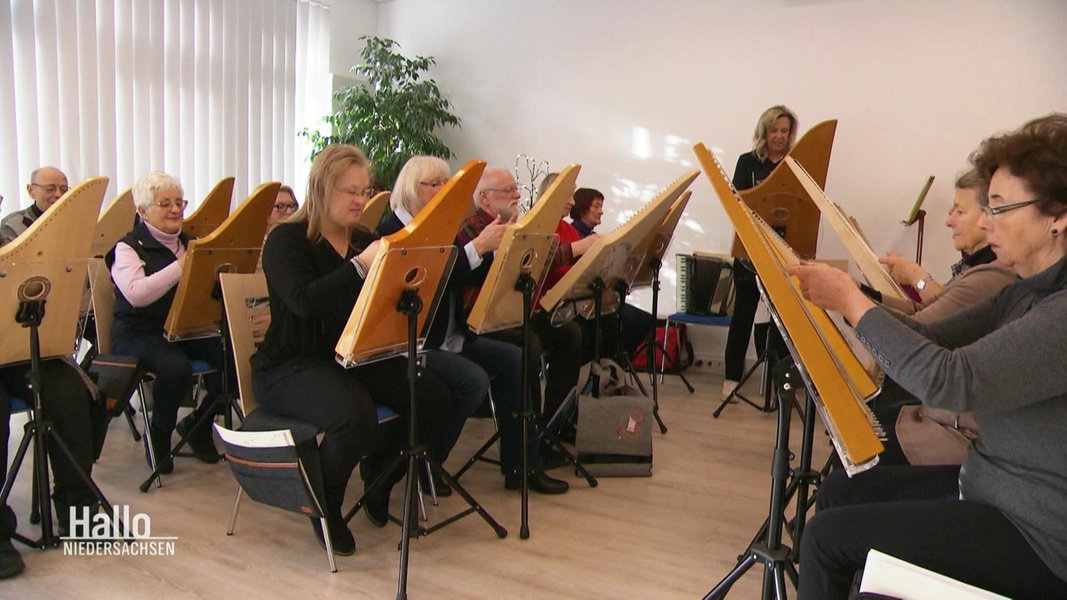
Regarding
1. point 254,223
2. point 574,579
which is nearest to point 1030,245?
point 574,579

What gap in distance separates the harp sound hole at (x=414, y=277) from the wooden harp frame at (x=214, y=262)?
3.81ft

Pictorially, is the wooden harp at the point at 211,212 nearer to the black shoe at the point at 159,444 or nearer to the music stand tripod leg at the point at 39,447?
the black shoe at the point at 159,444

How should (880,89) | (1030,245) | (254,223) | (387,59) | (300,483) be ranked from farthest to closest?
(387,59), (880,89), (254,223), (300,483), (1030,245)

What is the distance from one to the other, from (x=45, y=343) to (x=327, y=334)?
850 mm

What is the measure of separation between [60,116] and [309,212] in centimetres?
311

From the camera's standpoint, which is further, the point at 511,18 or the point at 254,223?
the point at 511,18

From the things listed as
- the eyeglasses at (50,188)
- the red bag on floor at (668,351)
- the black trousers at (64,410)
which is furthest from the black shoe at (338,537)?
the red bag on floor at (668,351)

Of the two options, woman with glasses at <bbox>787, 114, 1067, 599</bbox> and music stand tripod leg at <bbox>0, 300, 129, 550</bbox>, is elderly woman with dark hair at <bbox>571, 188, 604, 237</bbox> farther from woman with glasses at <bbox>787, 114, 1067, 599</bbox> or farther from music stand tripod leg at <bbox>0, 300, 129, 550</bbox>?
woman with glasses at <bbox>787, 114, 1067, 599</bbox>

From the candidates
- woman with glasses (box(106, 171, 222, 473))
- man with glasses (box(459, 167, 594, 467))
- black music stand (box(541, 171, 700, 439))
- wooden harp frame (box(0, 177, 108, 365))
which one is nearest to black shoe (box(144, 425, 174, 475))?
woman with glasses (box(106, 171, 222, 473))

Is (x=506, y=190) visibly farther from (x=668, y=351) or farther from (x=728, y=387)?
(x=668, y=351)

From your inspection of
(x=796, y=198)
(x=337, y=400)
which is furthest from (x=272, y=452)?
(x=796, y=198)

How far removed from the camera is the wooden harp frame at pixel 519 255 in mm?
2480

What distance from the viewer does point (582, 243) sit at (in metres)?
3.40

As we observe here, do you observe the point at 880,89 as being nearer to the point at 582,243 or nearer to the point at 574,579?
the point at 582,243
